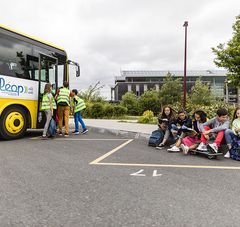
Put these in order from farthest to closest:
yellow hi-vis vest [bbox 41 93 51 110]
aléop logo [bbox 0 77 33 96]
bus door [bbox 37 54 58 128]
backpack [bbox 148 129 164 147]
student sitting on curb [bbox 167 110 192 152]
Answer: bus door [bbox 37 54 58 128], yellow hi-vis vest [bbox 41 93 51 110], aléop logo [bbox 0 77 33 96], backpack [bbox 148 129 164 147], student sitting on curb [bbox 167 110 192 152]

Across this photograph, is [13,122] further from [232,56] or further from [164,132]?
[232,56]

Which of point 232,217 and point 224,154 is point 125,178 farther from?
point 224,154

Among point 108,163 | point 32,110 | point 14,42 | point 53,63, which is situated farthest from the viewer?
point 53,63

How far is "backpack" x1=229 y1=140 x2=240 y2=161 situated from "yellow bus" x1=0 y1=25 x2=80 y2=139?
5.97 meters

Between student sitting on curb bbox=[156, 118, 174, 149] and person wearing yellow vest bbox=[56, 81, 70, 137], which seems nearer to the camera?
student sitting on curb bbox=[156, 118, 174, 149]

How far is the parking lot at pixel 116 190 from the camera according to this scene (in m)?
2.67

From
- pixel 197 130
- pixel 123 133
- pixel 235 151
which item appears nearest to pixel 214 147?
pixel 235 151

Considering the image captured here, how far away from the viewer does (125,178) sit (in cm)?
413

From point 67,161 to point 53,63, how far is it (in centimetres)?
515

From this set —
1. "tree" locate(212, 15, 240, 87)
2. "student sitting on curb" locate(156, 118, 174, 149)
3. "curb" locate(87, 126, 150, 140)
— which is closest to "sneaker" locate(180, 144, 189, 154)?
"student sitting on curb" locate(156, 118, 174, 149)

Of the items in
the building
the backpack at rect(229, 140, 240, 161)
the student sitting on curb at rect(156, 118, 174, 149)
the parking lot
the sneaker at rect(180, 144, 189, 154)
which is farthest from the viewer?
the building

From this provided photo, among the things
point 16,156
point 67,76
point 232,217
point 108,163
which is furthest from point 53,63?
point 232,217

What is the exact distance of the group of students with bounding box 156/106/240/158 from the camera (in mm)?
5949

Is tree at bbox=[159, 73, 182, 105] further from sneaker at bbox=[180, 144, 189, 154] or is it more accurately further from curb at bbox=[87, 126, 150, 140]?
sneaker at bbox=[180, 144, 189, 154]
